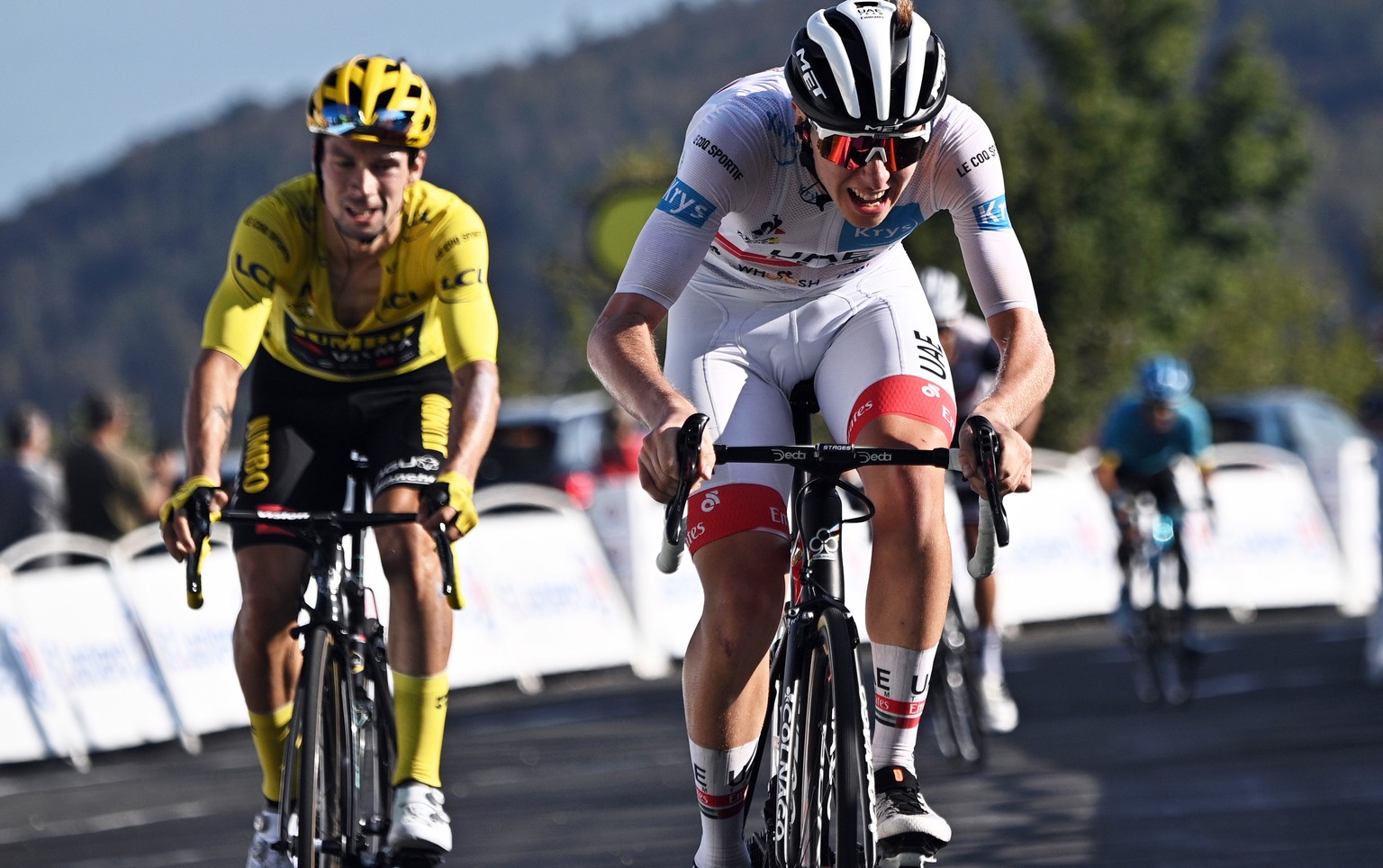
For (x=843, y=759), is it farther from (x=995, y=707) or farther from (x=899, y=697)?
(x=995, y=707)

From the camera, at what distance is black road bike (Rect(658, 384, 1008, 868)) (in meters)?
4.32

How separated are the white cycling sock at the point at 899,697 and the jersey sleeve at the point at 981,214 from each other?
835 mm

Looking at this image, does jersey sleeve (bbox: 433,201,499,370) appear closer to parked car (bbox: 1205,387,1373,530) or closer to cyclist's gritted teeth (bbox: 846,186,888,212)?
cyclist's gritted teeth (bbox: 846,186,888,212)

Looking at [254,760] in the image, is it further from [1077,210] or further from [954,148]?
[1077,210]

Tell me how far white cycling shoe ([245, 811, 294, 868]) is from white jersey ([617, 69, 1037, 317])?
1.84m

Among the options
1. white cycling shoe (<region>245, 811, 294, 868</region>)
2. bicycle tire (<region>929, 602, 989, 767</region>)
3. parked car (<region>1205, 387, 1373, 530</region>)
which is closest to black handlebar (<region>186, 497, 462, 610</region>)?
white cycling shoe (<region>245, 811, 294, 868</region>)

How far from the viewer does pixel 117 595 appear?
11.9 meters

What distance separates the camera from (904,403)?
4973 millimetres

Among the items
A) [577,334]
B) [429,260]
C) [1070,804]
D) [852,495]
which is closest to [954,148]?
[852,495]

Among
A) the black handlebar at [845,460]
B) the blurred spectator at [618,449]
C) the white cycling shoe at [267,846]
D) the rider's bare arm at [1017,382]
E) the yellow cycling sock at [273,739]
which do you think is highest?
the rider's bare arm at [1017,382]

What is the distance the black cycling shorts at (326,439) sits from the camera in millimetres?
5934

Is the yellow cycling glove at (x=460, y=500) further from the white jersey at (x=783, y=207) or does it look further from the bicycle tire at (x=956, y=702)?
the bicycle tire at (x=956, y=702)

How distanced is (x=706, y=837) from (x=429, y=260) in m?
1.93

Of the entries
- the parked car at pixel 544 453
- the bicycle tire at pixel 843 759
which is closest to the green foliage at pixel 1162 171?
the parked car at pixel 544 453
